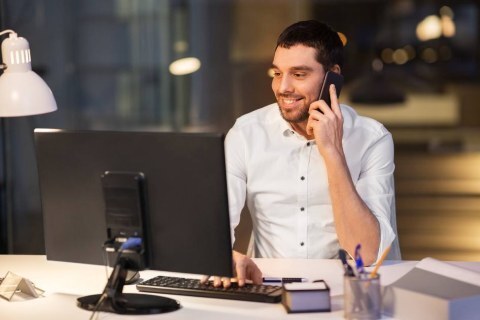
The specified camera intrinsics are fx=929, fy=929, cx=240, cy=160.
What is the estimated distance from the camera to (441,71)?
466 cm

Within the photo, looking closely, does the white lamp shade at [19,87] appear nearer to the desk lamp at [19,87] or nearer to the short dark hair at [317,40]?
Result: the desk lamp at [19,87]

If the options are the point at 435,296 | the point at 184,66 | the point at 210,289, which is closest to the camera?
the point at 435,296

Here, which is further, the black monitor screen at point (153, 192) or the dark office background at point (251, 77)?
the dark office background at point (251, 77)

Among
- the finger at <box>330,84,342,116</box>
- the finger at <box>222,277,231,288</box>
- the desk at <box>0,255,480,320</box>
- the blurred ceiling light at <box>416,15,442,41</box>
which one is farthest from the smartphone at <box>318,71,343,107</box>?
the blurred ceiling light at <box>416,15,442,41</box>

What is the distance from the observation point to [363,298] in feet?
7.34

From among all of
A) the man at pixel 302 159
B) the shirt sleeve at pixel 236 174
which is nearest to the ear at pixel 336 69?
the man at pixel 302 159

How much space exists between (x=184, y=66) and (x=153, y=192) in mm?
2677

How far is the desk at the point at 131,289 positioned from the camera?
2328 millimetres

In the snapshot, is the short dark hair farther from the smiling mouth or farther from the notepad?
the notepad

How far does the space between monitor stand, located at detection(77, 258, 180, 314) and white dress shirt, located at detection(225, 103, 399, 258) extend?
744 millimetres

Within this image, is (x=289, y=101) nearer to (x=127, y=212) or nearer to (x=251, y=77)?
(x=127, y=212)

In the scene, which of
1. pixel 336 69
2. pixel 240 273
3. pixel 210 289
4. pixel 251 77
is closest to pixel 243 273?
pixel 240 273

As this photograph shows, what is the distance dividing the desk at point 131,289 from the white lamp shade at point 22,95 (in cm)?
49

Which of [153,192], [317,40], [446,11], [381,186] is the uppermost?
[446,11]
